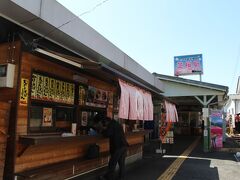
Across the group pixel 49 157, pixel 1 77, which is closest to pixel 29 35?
pixel 1 77

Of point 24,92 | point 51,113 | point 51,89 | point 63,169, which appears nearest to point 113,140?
point 63,169

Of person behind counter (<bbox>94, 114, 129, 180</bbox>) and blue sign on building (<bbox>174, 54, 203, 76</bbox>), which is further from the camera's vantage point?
blue sign on building (<bbox>174, 54, 203, 76</bbox>)

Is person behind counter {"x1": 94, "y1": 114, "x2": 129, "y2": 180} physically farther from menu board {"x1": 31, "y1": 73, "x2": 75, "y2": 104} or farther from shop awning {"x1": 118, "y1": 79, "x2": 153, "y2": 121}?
menu board {"x1": 31, "y1": 73, "x2": 75, "y2": 104}

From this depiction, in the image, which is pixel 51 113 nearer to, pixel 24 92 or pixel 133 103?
pixel 24 92

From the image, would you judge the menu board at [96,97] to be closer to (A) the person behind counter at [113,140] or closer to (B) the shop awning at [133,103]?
(A) the person behind counter at [113,140]

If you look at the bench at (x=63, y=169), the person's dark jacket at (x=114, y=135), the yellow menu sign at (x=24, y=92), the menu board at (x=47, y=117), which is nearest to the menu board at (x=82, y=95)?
the person's dark jacket at (x=114, y=135)

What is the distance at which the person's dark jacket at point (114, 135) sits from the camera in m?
7.84

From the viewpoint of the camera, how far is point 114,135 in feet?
26.0

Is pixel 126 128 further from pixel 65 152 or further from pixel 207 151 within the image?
pixel 207 151

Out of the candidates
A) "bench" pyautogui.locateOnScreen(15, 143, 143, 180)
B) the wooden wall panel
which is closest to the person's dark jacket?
the wooden wall panel

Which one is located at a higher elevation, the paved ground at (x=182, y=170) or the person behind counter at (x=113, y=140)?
the person behind counter at (x=113, y=140)

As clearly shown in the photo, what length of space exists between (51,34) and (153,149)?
38.8 feet

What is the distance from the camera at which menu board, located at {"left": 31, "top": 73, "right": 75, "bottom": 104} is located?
20.2ft

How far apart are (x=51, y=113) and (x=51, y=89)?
59cm
